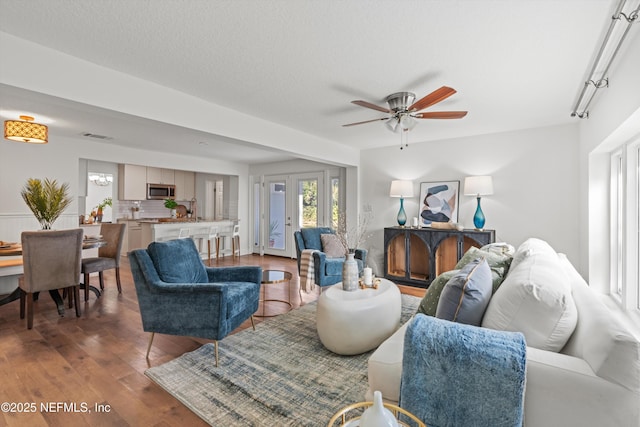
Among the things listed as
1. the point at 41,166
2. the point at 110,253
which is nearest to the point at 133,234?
the point at 41,166

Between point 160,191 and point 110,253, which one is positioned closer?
point 110,253

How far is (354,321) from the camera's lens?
2.47 metres

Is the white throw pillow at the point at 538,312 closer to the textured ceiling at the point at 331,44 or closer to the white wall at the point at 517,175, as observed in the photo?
the textured ceiling at the point at 331,44

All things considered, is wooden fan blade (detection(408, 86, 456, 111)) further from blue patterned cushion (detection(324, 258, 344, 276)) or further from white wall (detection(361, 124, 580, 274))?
white wall (detection(361, 124, 580, 274))

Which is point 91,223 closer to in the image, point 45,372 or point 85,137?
point 85,137

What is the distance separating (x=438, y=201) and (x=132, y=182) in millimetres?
6588

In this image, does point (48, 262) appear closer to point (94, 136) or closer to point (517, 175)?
point (94, 136)

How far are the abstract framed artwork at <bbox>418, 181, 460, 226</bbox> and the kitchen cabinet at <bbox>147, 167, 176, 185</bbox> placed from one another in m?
6.14

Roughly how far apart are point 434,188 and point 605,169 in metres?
2.13

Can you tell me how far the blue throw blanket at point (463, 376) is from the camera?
3.70 ft

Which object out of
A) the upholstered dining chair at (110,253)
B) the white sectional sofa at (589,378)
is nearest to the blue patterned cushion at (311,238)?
the upholstered dining chair at (110,253)

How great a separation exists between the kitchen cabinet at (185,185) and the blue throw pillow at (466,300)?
310 inches

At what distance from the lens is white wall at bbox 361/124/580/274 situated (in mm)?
4125

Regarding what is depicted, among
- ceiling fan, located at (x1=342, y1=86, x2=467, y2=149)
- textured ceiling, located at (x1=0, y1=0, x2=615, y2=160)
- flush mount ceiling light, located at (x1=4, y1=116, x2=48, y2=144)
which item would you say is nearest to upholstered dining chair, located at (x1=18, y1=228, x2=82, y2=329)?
flush mount ceiling light, located at (x1=4, y1=116, x2=48, y2=144)
